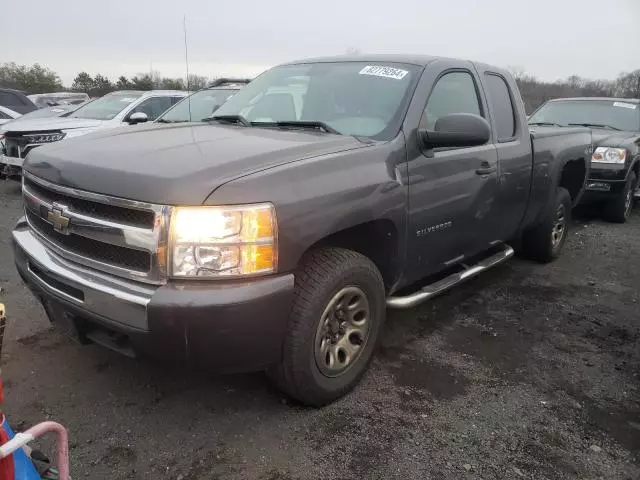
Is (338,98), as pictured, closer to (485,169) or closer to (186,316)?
(485,169)

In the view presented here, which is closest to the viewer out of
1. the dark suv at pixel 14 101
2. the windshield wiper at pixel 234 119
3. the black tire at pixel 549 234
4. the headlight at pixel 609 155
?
the windshield wiper at pixel 234 119

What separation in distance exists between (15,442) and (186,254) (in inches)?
40.5

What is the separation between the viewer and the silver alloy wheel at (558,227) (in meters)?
5.43

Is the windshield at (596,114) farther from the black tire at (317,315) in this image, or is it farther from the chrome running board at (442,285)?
the black tire at (317,315)

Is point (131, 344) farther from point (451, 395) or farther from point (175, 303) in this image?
point (451, 395)

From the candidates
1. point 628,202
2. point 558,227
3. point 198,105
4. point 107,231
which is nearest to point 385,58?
point 107,231

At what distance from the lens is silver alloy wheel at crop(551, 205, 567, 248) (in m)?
5.43

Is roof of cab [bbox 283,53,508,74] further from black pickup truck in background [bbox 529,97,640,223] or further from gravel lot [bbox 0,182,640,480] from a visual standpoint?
black pickup truck in background [bbox 529,97,640,223]

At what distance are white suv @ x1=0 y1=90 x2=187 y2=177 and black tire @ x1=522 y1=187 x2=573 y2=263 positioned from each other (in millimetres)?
5249

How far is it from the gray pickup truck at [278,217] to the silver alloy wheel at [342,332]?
0.4 inches

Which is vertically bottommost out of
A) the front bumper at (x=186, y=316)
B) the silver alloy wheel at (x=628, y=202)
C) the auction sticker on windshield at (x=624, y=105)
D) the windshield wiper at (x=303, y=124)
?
the silver alloy wheel at (x=628, y=202)

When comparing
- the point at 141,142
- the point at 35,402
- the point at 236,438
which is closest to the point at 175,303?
the point at 236,438

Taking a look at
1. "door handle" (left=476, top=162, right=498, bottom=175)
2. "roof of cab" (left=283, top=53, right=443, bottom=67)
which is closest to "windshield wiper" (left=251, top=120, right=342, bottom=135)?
"roof of cab" (left=283, top=53, right=443, bottom=67)

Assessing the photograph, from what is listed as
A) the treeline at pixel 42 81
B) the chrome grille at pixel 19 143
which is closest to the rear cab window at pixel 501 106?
the chrome grille at pixel 19 143
